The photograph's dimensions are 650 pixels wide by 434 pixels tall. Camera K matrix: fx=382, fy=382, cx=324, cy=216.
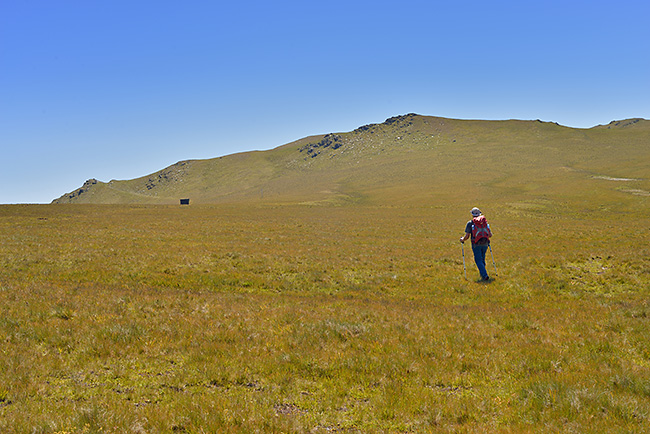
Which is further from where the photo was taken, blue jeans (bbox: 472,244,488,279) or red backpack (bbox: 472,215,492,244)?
blue jeans (bbox: 472,244,488,279)

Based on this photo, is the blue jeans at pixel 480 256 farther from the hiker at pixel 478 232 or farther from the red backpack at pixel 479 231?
the red backpack at pixel 479 231

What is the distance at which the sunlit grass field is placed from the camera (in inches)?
216

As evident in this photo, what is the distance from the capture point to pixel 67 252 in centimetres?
2266

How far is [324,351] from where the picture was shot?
316 inches

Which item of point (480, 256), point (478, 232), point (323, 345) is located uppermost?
point (478, 232)

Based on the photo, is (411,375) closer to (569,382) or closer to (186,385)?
(569,382)

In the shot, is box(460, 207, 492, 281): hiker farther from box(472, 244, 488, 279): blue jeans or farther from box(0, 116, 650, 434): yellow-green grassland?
box(0, 116, 650, 434): yellow-green grassland

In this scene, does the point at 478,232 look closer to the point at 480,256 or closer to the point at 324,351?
the point at 480,256

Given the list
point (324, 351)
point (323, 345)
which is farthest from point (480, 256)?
point (324, 351)

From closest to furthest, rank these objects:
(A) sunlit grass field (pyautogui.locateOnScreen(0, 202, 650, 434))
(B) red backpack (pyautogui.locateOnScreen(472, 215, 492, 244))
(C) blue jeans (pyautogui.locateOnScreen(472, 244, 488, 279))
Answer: (A) sunlit grass field (pyautogui.locateOnScreen(0, 202, 650, 434))
(B) red backpack (pyautogui.locateOnScreen(472, 215, 492, 244))
(C) blue jeans (pyautogui.locateOnScreen(472, 244, 488, 279))

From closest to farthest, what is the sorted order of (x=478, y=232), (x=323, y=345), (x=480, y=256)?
(x=323, y=345), (x=478, y=232), (x=480, y=256)

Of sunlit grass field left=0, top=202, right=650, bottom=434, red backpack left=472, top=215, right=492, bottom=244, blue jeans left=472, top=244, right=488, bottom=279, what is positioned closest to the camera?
sunlit grass field left=0, top=202, right=650, bottom=434

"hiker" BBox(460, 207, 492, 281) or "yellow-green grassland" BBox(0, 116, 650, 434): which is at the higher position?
"hiker" BBox(460, 207, 492, 281)

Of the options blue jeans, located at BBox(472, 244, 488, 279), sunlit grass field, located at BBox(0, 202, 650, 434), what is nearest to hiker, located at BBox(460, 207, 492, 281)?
blue jeans, located at BBox(472, 244, 488, 279)
